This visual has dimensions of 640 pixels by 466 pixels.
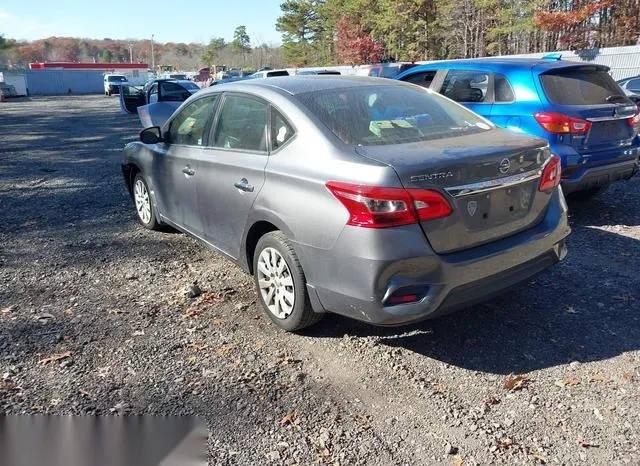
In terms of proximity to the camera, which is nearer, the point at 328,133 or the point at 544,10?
the point at 328,133

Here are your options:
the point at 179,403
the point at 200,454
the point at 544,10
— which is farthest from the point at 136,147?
the point at 544,10

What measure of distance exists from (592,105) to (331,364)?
4053 millimetres

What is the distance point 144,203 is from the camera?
5734 millimetres

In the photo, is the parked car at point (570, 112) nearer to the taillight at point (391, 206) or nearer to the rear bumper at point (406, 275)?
the rear bumper at point (406, 275)

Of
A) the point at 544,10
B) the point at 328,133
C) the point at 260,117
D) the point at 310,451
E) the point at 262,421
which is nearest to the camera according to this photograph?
the point at 310,451

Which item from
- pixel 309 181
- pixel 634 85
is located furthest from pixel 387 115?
pixel 634 85

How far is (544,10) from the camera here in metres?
33.8

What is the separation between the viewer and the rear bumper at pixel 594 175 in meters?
5.27

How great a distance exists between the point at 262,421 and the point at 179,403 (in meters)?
0.49

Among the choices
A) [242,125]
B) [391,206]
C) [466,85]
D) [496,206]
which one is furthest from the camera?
[466,85]

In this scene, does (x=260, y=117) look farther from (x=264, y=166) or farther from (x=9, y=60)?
(x=9, y=60)

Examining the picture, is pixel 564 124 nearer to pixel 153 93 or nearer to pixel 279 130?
pixel 279 130

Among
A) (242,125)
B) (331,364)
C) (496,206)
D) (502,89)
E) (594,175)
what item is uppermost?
(502,89)

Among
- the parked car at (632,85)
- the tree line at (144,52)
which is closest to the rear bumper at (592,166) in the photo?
the parked car at (632,85)
